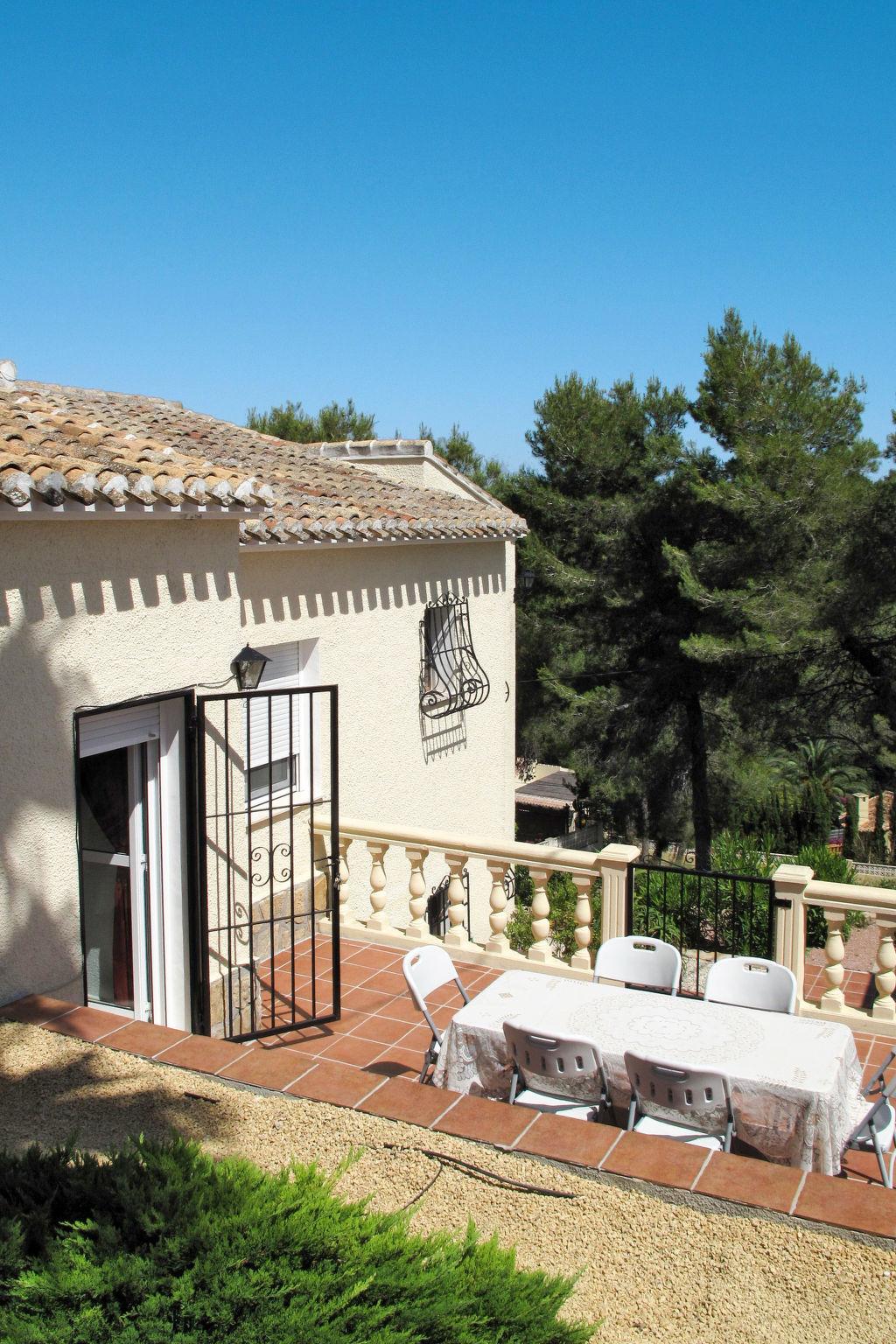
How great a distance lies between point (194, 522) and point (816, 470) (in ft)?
55.9

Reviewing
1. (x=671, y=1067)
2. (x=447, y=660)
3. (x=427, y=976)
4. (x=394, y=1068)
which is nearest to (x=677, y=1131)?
(x=671, y=1067)

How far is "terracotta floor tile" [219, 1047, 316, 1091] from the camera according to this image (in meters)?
4.76

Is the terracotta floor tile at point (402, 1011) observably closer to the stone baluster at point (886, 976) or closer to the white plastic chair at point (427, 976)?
the white plastic chair at point (427, 976)

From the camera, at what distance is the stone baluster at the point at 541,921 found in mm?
7598

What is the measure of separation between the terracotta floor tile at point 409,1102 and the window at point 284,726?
13.4 ft

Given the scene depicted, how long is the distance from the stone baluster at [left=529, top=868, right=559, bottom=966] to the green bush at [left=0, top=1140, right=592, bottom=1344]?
445 cm

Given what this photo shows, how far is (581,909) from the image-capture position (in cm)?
758

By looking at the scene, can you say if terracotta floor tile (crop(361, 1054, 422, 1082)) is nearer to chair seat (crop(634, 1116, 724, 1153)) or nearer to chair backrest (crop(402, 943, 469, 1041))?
chair backrest (crop(402, 943, 469, 1041))

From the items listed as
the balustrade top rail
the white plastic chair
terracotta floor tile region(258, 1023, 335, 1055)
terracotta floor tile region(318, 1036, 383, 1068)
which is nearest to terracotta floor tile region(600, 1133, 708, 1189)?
the white plastic chair

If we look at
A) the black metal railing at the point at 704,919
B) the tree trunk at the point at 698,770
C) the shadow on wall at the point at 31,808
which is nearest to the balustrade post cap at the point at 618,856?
the shadow on wall at the point at 31,808

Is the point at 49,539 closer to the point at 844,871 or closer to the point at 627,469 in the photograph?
the point at 844,871

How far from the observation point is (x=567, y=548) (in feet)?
84.5

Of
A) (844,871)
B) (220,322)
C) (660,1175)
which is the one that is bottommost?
(844,871)

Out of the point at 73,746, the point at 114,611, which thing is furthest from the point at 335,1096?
the point at 114,611
